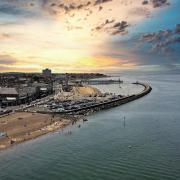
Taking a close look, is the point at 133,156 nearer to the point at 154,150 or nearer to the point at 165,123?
the point at 154,150

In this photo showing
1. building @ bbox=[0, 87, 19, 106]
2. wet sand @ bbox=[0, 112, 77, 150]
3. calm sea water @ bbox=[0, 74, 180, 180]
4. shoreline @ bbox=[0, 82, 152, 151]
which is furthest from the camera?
building @ bbox=[0, 87, 19, 106]

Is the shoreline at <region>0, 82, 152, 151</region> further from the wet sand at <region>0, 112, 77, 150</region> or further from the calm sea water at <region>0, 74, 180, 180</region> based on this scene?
the calm sea water at <region>0, 74, 180, 180</region>

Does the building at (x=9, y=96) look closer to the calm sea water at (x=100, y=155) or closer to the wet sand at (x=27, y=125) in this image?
the wet sand at (x=27, y=125)

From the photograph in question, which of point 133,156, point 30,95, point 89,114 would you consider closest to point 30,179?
point 133,156

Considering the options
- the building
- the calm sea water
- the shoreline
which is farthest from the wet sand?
the building

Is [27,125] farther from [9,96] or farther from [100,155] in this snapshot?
[9,96]

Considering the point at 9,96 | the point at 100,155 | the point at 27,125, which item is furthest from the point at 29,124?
the point at 9,96

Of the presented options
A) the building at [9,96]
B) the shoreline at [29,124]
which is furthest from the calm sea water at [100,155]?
the building at [9,96]
